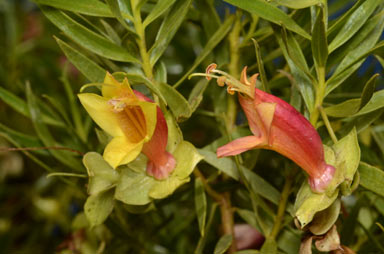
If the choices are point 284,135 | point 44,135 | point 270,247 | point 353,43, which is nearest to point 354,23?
point 353,43

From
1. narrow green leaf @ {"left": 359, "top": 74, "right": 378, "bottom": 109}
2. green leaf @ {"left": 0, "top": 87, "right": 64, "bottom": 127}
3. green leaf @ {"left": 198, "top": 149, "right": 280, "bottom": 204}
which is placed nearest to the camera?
narrow green leaf @ {"left": 359, "top": 74, "right": 378, "bottom": 109}

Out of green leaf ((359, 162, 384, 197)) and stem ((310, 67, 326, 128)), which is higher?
stem ((310, 67, 326, 128))

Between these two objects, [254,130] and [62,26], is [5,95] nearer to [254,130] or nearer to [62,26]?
[62,26]

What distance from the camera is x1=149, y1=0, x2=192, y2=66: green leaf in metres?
0.52

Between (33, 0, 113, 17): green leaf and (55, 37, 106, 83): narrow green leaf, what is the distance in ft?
0.13

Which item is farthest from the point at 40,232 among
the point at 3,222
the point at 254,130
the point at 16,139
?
the point at 254,130

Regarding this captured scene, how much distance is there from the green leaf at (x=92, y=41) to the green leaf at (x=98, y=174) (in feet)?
0.35

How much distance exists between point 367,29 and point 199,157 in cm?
22

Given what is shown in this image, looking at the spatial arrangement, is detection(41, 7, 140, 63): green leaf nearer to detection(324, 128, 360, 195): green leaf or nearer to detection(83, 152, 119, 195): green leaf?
detection(83, 152, 119, 195): green leaf

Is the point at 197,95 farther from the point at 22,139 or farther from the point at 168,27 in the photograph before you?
the point at 22,139

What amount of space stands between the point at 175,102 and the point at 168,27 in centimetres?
9

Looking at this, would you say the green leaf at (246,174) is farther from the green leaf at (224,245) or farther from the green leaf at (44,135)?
the green leaf at (44,135)

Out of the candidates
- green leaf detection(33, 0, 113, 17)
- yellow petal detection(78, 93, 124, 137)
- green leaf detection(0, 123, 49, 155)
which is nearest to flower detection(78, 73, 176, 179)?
yellow petal detection(78, 93, 124, 137)

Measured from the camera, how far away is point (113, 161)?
47 cm
